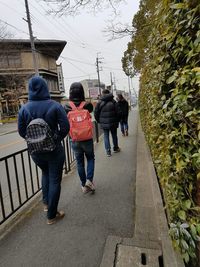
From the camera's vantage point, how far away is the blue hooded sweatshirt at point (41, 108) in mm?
2771

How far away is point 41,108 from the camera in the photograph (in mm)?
2771

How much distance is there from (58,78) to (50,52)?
5.55 metres

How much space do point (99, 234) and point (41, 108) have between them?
1686 mm

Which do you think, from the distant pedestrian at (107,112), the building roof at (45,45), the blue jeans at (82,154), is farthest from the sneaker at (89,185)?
the building roof at (45,45)

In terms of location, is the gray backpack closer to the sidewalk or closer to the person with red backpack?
the person with red backpack

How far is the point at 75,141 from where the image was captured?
12.2 feet

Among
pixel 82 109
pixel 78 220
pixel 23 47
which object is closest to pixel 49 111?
pixel 82 109

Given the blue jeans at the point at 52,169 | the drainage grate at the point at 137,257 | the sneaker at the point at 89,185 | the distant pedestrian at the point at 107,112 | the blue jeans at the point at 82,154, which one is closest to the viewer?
the drainage grate at the point at 137,257

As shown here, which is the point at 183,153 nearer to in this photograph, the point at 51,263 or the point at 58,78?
the point at 51,263

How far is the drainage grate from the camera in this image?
7.09ft

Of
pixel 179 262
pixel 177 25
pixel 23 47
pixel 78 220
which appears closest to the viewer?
pixel 177 25

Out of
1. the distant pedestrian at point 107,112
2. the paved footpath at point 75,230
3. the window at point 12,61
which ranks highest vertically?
the window at point 12,61

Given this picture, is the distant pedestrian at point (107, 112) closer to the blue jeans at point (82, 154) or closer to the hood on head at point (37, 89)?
the blue jeans at point (82, 154)

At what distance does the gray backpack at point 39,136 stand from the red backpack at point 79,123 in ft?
2.89
